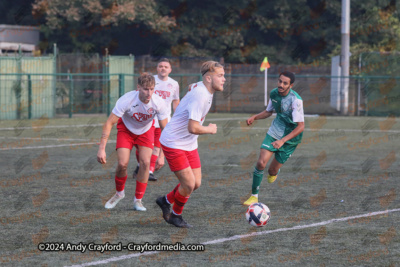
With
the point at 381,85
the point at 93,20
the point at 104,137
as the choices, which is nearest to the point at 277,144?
the point at 104,137

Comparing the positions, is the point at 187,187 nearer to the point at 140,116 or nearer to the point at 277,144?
the point at 140,116

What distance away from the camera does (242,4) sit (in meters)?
38.7

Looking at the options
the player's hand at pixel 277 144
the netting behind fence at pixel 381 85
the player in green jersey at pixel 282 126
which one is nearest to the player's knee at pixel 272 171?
the player in green jersey at pixel 282 126

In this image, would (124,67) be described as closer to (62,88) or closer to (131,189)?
(62,88)

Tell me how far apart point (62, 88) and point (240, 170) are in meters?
17.5

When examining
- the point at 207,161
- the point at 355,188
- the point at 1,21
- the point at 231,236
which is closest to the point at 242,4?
the point at 1,21

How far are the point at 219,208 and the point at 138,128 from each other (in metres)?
1.45

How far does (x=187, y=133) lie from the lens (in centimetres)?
759

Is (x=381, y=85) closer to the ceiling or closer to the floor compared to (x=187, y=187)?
closer to the ceiling

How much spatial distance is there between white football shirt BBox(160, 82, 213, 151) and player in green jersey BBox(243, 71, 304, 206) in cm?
181

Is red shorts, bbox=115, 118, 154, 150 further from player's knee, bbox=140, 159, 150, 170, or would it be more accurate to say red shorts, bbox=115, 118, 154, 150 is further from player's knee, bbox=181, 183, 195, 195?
player's knee, bbox=181, 183, 195, 195

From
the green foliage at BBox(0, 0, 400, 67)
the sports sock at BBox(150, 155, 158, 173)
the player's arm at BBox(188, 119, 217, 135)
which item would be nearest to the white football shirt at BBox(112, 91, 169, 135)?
the player's arm at BBox(188, 119, 217, 135)

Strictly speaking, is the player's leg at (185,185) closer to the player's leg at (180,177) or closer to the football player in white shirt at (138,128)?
the player's leg at (180,177)

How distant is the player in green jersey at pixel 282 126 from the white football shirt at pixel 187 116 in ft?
5.93
